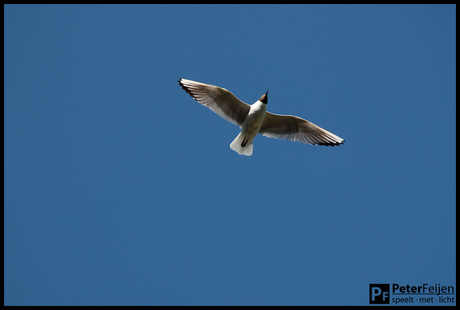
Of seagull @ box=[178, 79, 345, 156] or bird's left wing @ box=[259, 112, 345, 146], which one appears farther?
bird's left wing @ box=[259, 112, 345, 146]

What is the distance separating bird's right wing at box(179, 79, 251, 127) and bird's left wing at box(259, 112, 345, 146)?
597 millimetres

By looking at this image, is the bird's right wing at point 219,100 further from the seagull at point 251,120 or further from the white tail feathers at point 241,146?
the white tail feathers at point 241,146

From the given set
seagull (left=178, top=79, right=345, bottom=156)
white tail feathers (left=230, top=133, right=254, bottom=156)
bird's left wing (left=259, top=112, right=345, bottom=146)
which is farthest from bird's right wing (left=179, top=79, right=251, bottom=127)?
bird's left wing (left=259, top=112, right=345, bottom=146)

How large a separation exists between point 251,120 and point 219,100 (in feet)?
2.72

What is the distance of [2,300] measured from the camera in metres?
11.5

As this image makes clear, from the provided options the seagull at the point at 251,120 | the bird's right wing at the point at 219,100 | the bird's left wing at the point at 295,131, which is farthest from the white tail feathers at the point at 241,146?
the bird's left wing at the point at 295,131

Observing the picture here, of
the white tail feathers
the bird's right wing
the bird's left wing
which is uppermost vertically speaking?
the bird's right wing

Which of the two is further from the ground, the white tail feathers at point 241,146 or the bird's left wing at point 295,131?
the bird's left wing at point 295,131

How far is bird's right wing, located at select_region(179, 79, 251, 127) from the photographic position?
1072 centimetres

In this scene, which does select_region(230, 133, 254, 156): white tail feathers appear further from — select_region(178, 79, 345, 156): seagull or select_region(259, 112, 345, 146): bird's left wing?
select_region(259, 112, 345, 146): bird's left wing

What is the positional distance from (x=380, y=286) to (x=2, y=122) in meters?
9.89

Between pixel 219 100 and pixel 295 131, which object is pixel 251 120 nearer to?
pixel 219 100

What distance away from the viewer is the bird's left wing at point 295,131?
1116 centimetres
